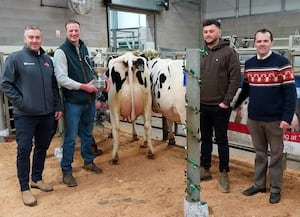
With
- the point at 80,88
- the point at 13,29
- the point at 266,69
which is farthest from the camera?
the point at 13,29

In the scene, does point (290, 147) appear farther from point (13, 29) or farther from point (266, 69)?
point (13, 29)

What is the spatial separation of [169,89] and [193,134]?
1.63 m

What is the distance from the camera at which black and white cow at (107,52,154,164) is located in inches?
148

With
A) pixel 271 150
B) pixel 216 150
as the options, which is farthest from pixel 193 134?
pixel 216 150

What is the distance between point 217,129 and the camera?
2986 mm

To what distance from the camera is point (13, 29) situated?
7.13 meters

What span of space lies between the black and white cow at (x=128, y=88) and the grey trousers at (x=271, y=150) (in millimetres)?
1446

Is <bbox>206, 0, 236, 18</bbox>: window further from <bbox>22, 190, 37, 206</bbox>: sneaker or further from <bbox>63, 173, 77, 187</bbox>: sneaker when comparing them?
<bbox>22, 190, 37, 206</bbox>: sneaker

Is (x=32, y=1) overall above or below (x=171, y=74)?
above

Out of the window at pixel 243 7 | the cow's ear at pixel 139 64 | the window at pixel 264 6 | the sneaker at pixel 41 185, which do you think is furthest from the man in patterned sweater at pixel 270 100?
the window at pixel 243 7

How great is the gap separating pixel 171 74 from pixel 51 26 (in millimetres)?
5120

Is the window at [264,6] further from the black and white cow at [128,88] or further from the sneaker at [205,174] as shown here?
the sneaker at [205,174]

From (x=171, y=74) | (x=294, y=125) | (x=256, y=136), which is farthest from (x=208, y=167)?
(x=171, y=74)

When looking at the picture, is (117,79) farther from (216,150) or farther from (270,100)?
(270,100)
